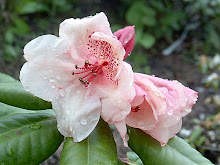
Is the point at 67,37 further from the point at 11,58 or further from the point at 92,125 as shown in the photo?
the point at 11,58

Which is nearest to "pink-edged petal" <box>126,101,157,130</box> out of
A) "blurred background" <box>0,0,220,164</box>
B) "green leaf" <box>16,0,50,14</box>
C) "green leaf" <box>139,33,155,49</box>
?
"blurred background" <box>0,0,220,164</box>

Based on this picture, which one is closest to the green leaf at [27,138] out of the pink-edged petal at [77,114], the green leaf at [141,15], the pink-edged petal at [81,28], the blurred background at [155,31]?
the pink-edged petal at [77,114]

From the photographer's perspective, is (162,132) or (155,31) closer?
(162,132)

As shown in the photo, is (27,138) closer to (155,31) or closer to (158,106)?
(158,106)

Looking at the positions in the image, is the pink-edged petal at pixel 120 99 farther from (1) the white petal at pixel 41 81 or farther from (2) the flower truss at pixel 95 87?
(1) the white petal at pixel 41 81

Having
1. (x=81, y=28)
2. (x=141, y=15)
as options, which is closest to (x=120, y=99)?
(x=81, y=28)
